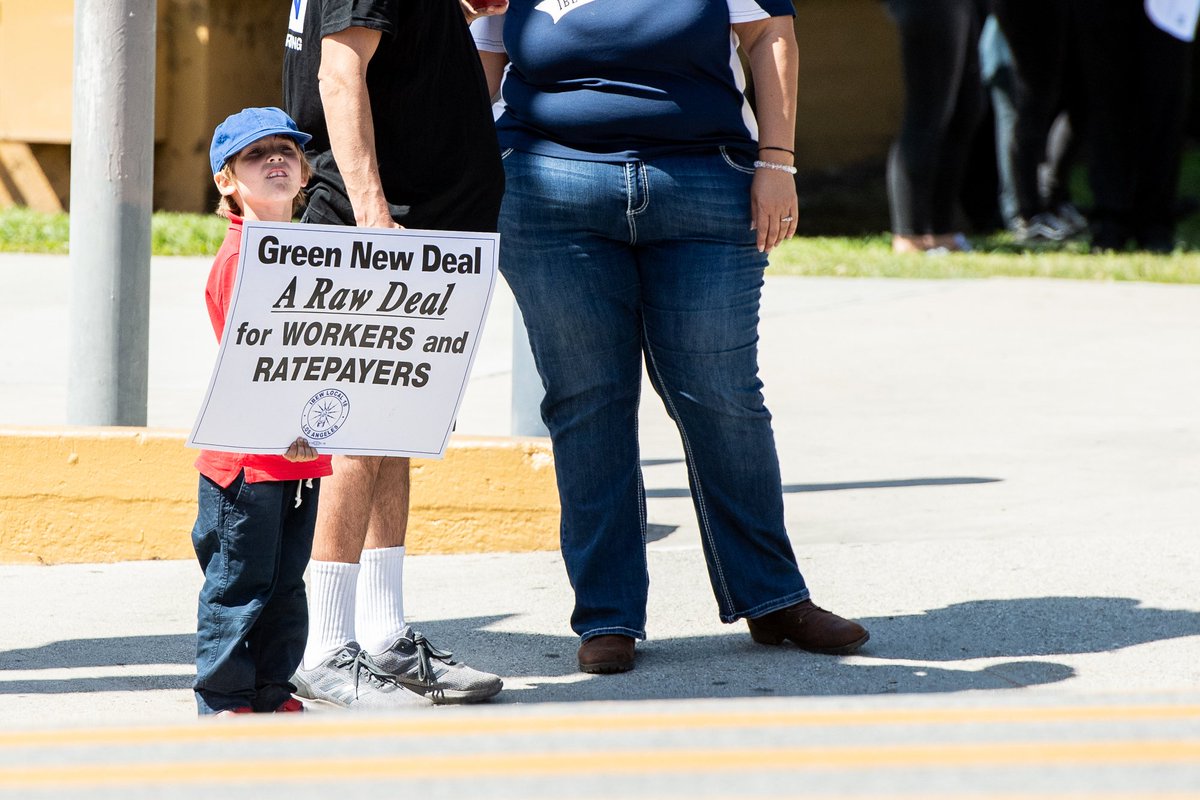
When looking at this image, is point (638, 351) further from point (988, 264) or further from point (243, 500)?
point (988, 264)

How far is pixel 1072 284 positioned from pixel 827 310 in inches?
59.3

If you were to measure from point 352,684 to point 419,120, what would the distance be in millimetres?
1126

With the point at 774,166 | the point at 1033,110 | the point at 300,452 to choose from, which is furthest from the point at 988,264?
the point at 300,452

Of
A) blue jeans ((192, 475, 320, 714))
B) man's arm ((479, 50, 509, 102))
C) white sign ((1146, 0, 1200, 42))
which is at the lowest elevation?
blue jeans ((192, 475, 320, 714))

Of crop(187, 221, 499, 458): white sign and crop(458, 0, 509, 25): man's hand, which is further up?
crop(458, 0, 509, 25): man's hand

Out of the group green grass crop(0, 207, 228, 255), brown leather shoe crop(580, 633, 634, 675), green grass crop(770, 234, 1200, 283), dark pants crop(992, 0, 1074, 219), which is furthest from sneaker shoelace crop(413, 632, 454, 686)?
dark pants crop(992, 0, 1074, 219)

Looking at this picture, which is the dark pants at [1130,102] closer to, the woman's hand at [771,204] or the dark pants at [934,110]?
the dark pants at [934,110]

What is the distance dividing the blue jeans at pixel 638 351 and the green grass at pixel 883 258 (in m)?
5.64

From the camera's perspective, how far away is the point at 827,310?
834 centimetres

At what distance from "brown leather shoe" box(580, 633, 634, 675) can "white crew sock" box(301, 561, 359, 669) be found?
1.78 feet

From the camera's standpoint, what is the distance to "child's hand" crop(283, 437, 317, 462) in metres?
3.10

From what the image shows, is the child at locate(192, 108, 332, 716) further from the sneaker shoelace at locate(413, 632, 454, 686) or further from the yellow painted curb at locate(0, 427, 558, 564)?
the yellow painted curb at locate(0, 427, 558, 564)

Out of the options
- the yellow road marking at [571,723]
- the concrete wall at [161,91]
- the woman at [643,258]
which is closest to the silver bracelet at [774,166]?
the woman at [643,258]

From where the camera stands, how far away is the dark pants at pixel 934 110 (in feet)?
31.1
